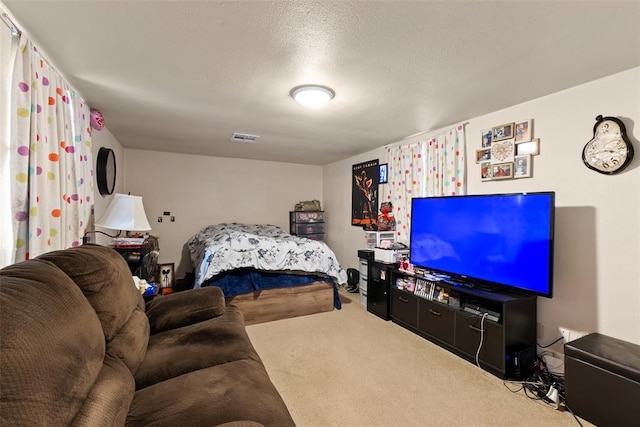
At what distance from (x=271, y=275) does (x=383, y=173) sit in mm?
2245

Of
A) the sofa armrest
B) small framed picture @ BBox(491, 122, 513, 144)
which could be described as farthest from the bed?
small framed picture @ BBox(491, 122, 513, 144)

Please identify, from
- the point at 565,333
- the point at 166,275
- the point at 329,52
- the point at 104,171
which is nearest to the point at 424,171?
the point at 565,333

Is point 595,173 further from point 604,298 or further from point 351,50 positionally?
point 351,50

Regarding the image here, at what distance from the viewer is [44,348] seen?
755 mm

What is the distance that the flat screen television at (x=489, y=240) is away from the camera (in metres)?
2.12

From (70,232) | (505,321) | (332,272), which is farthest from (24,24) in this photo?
(505,321)

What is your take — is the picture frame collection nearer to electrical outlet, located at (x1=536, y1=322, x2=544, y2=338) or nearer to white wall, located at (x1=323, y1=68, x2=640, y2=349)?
white wall, located at (x1=323, y1=68, x2=640, y2=349)

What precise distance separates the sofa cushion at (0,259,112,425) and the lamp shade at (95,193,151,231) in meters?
1.36

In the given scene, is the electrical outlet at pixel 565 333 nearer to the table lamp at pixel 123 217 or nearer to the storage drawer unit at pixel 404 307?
the storage drawer unit at pixel 404 307

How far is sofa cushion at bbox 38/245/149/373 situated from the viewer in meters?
1.21

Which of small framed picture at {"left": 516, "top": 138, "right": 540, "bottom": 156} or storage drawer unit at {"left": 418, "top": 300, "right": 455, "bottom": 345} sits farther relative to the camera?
storage drawer unit at {"left": 418, "top": 300, "right": 455, "bottom": 345}

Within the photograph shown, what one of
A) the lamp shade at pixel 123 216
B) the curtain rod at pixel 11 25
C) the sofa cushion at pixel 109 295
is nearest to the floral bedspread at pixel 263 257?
the lamp shade at pixel 123 216

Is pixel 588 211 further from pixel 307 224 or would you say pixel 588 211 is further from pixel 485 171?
pixel 307 224

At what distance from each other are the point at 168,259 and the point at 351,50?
4.55 m
